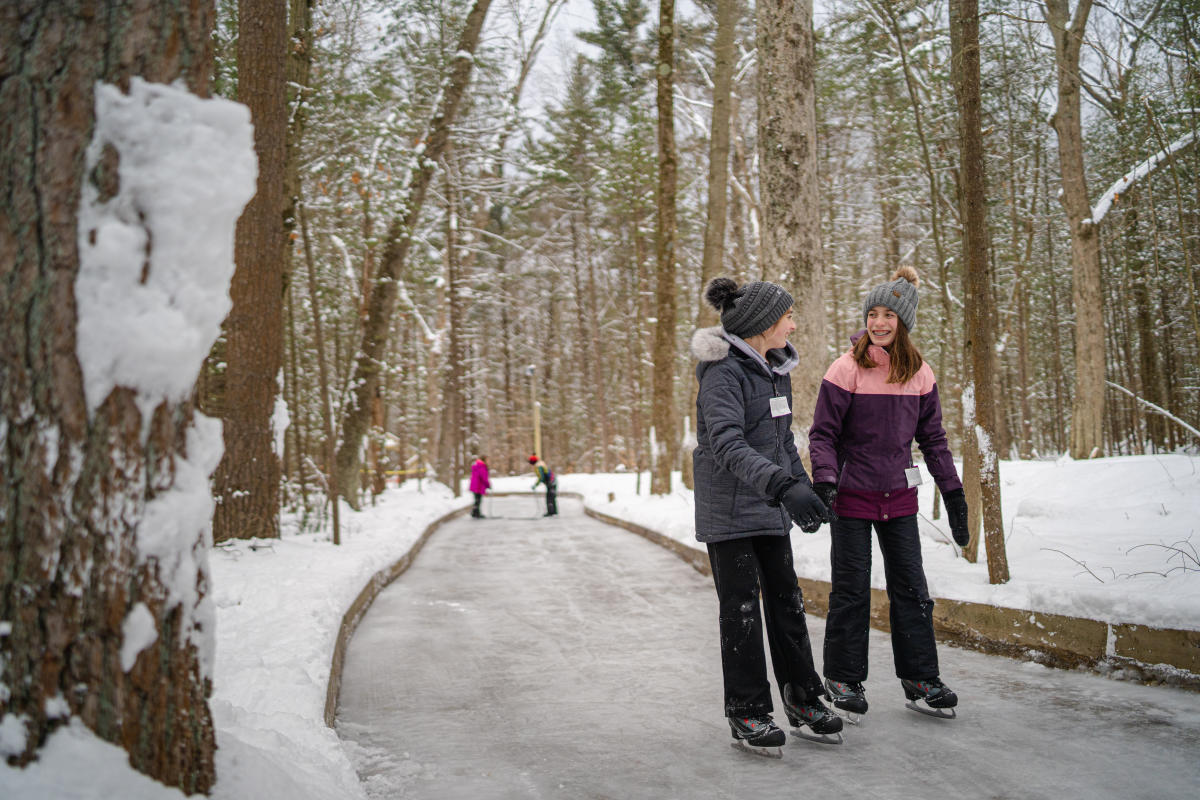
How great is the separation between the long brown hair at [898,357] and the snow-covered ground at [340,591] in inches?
65.9

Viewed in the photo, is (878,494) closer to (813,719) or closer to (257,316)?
(813,719)

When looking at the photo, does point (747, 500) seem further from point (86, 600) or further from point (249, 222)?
point (249, 222)

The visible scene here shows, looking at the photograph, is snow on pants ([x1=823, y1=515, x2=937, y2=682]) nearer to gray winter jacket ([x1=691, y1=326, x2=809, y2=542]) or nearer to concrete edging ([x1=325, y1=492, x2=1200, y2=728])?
gray winter jacket ([x1=691, y1=326, x2=809, y2=542])

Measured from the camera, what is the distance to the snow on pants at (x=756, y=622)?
11.8 ft

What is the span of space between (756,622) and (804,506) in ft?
2.13

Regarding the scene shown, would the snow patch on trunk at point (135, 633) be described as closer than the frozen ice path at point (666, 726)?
Yes

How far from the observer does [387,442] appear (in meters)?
25.8

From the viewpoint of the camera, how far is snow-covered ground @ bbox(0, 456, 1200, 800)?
87.4 inches

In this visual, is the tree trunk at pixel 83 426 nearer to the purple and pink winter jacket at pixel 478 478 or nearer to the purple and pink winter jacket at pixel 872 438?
the purple and pink winter jacket at pixel 872 438

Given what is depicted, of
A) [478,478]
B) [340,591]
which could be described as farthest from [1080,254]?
Answer: [340,591]

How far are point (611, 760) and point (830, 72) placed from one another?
21243 millimetres

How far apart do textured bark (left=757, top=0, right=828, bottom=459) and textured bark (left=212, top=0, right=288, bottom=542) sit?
469 cm

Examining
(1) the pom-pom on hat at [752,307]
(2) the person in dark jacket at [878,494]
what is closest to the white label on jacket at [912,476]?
(2) the person in dark jacket at [878,494]

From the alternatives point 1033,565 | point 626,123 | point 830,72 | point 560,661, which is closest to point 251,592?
point 560,661
